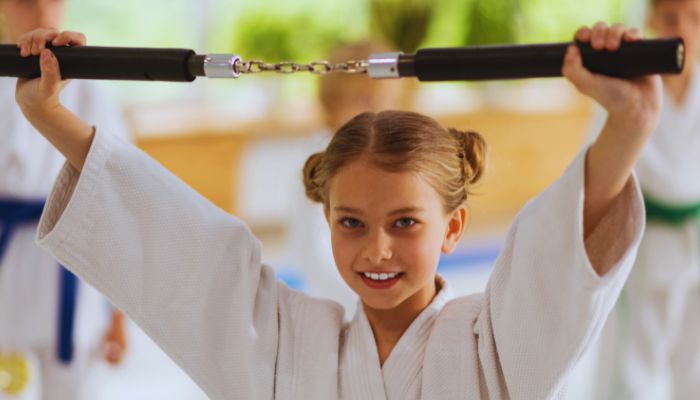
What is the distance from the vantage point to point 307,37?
586 cm

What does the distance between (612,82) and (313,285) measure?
5.94 ft

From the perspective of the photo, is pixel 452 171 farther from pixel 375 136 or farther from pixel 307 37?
pixel 307 37

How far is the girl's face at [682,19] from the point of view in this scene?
2875 mm

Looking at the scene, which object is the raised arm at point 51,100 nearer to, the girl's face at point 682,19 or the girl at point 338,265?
the girl at point 338,265

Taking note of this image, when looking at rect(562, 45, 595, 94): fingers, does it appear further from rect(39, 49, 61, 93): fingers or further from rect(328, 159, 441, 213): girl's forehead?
rect(39, 49, 61, 93): fingers

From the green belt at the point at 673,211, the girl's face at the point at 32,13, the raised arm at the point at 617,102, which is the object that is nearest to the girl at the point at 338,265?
the raised arm at the point at 617,102

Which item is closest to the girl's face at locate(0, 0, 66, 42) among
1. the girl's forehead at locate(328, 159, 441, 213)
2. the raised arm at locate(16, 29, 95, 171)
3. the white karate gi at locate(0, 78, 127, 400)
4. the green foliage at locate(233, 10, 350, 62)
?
the white karate gi at locate(0, 78, 127, 400)

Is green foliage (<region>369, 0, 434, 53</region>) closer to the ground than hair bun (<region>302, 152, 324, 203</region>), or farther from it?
farther from it

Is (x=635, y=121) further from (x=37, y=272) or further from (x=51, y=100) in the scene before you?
(x=37, y=272)

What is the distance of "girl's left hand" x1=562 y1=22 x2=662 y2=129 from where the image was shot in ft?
3.66

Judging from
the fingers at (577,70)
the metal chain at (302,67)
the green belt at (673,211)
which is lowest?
the fingers at (577,70)

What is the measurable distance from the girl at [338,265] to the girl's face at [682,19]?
1.61m

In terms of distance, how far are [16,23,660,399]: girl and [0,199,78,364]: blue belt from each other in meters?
0.98

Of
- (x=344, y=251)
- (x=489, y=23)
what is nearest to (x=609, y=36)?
(x=344, y=251)
